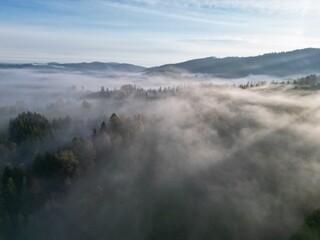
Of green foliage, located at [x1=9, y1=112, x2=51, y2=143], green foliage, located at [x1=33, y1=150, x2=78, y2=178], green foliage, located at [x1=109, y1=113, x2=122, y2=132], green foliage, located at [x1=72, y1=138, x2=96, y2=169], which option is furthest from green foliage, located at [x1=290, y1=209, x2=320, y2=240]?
green foliage, located at [x1=9, y1=112, x2=51, y2=143]

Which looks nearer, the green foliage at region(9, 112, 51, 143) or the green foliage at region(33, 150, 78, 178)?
the green foliage at region(33, 150, 78, 178)

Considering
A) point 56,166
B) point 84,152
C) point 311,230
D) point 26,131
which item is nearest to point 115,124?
point 84,152

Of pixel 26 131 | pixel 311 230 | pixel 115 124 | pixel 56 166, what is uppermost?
pixel 115 124

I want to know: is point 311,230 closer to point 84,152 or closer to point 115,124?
point 84,152

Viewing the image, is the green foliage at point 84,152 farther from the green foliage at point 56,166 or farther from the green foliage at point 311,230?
the green foliage at point 311,230

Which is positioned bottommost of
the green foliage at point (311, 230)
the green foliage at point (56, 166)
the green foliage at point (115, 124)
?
the green foliage at point (56, 166)

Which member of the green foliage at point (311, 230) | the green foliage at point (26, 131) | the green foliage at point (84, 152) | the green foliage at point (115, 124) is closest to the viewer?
the green foliage at point (311, 230)

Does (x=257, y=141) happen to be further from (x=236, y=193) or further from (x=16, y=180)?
(x=16, y=180)

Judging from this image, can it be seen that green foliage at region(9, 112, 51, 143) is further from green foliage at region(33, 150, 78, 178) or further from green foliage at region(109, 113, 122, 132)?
green foliage at region(33, 150, 78, 178)

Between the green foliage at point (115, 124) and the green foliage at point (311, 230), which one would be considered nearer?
the green foliage at point (311, 230)

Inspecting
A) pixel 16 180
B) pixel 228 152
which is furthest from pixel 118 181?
pixel 228 152

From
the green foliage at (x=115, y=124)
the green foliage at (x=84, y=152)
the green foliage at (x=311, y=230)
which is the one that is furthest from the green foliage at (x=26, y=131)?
the green foliage at (x=311, y=230)
